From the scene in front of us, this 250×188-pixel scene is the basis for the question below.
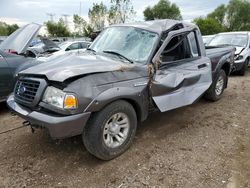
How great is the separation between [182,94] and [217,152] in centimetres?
110

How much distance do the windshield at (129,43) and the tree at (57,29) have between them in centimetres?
4117

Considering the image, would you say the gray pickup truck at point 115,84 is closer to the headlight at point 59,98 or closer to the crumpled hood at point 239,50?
the headlight at point 59,98

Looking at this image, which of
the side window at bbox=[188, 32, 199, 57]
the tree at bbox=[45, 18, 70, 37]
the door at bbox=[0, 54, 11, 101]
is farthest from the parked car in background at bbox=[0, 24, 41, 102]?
the tree at bbox=[45, 18, 70, 37]

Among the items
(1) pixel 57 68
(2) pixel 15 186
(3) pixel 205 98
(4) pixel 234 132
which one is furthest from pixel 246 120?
(2) pixel 15 186

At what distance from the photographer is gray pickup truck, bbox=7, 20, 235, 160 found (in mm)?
2969

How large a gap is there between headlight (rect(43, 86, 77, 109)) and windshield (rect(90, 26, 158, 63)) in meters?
1.32

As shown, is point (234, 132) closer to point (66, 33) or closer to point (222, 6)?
point (66, 33)

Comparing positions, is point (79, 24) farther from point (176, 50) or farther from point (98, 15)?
point (176, 50)

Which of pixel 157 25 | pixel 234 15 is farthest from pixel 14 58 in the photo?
pixel 234 15

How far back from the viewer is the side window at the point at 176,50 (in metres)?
4.19

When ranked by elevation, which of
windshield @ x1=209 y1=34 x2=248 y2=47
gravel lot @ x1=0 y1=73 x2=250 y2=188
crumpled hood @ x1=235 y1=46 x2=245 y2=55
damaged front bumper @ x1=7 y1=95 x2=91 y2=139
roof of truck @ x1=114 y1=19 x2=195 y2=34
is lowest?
gravel lot @ x1=0 y1=73 x2=250 y2=188

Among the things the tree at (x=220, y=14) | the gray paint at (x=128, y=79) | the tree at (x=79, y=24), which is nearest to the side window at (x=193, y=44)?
the gray paint at (x=128, y=79)

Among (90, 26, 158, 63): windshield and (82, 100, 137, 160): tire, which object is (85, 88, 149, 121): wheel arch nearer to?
(82, 100, 137, 160): tire

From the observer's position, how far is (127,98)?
11.1 ft
